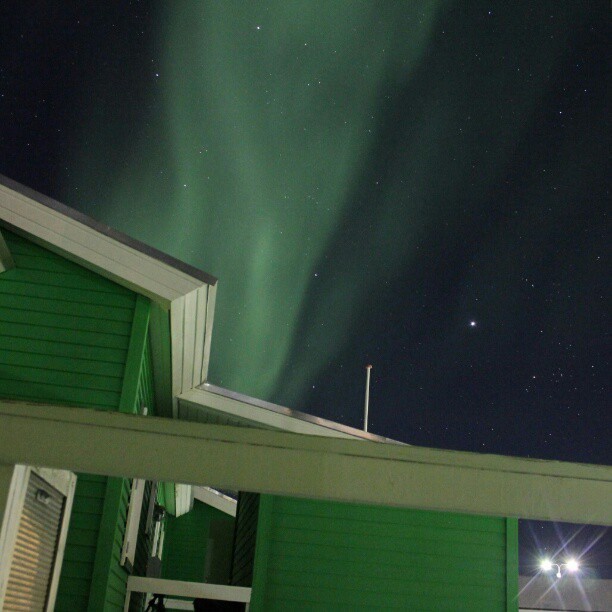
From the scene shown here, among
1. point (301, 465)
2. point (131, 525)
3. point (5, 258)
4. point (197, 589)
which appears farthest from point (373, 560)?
point (301, 465)

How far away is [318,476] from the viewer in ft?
10.7

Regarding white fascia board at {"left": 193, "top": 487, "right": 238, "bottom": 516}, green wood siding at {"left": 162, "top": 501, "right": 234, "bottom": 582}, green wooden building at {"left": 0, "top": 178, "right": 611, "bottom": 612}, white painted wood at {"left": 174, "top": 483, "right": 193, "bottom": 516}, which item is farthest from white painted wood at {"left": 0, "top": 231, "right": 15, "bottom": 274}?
green wood siding at {"left": 162, "top": 501, "right": 234, "bottom": 582}

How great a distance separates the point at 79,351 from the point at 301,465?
4059mm

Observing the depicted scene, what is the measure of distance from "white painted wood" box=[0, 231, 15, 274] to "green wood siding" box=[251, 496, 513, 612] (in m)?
3.79

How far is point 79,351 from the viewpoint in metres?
6.82

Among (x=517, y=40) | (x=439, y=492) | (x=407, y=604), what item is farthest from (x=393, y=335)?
(x=439, y=492)

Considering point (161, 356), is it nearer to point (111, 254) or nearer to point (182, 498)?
point (111, 254)

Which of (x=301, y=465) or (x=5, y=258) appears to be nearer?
(x=301, y=465)

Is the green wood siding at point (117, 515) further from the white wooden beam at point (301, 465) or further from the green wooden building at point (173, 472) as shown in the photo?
the white wooden beam at point (301, 465)

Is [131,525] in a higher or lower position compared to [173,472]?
higher

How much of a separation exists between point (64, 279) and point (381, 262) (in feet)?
118

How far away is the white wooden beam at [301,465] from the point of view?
10.4 ft

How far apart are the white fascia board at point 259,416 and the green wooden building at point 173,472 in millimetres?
23

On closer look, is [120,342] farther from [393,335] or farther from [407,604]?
[393,335]
